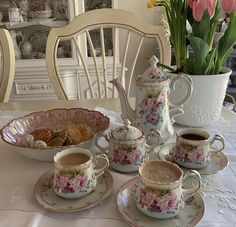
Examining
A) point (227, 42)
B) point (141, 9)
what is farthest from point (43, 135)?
point (141, 9)

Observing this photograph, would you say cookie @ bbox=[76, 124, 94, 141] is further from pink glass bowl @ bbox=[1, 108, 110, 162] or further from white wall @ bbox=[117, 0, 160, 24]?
white wall @ bbox=[117, 0, 160, 24]

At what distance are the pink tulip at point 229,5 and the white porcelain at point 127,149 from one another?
40 cm

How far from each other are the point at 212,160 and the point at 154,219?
25 centimetres

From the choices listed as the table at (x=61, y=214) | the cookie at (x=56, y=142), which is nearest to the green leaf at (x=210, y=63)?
the table at (x=61, y=214)

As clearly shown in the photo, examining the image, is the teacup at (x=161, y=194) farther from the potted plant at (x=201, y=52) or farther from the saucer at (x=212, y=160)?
the potted plant at (x=201, y=52)

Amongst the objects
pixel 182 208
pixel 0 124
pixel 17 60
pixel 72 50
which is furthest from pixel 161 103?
pixel 17 60

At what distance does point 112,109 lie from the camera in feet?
3.70

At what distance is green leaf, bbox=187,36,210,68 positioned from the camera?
798 millimetres

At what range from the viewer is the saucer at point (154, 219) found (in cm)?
52

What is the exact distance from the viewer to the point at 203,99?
88 centimetres

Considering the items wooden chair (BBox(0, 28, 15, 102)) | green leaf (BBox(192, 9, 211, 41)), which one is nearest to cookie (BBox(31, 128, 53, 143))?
green leaf (BBox(192, 9, 211, 41))

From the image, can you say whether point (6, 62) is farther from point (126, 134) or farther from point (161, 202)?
point (161, 202)

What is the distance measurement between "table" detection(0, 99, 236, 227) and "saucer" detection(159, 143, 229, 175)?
1 cm

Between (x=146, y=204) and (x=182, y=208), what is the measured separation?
0.23ft
